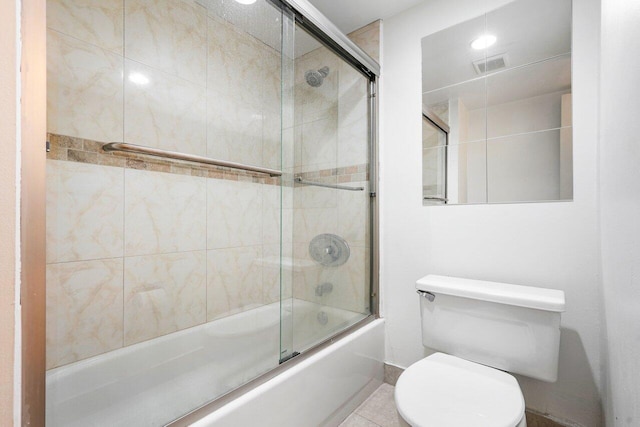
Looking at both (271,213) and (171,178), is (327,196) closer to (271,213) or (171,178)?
(271,213)

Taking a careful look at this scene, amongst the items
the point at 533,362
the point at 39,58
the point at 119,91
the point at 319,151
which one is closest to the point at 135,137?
the point at 119,91

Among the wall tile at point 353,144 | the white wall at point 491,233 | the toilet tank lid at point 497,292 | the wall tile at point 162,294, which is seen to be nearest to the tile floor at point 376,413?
the white wall at point 491,233

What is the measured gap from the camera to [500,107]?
4.75 feet

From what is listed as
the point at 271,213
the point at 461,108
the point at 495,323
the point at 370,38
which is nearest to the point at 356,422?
the point at 495,323

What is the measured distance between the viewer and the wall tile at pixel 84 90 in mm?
952

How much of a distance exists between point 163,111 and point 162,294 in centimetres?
83

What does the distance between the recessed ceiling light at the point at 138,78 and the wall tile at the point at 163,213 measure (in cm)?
37

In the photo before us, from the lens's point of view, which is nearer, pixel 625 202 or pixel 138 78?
pixel 625 202

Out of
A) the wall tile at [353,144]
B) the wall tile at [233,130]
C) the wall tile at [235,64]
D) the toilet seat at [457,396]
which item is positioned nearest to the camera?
the toilet seat at [457,396]

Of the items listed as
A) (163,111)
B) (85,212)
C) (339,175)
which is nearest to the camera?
(85,212)

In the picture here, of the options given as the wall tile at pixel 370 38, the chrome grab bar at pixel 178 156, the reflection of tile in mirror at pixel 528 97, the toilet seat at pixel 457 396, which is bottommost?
the toilet seat at pixel 457 396

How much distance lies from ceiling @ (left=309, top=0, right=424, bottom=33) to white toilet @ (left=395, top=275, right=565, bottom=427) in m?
1.51

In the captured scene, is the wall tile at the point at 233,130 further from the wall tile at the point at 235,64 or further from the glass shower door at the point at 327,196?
the glass shower door at the point at 327,196

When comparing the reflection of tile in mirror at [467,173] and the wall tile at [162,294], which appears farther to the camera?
the reflection of tile in mirror at [467,173]
